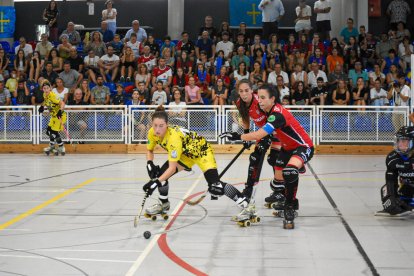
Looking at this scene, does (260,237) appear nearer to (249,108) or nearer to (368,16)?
(249,108)

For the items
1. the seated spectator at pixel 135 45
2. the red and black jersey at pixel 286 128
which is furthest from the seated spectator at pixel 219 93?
the red and black jersey at pixel 286 128

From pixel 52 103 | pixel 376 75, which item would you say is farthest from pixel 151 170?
pixel 376 75

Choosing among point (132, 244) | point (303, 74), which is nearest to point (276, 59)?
point (303, 74)

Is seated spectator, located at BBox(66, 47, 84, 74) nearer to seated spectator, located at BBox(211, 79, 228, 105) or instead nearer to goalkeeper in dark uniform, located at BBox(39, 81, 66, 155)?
goalkeeper in dark uniform, located at BBox(39, 81, 66, 155)

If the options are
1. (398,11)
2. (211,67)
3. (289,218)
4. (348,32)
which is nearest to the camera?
(289,218)

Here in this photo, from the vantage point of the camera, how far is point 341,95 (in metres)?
18.5

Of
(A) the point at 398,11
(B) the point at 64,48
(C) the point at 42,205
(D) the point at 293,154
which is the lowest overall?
(C) the point at 42,205

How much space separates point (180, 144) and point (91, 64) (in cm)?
1386

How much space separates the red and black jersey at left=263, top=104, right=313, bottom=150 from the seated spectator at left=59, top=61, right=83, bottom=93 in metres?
13.0

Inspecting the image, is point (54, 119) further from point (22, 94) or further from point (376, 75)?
point (376, 75)

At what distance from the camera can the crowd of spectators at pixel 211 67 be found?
741 inches

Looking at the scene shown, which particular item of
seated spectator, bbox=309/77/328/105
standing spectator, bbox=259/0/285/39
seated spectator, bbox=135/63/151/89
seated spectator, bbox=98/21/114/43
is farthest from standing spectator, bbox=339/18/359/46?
seated spectator, bbox=98/21/114/43

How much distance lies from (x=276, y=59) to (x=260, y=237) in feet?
45.2

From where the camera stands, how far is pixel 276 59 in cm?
2041
